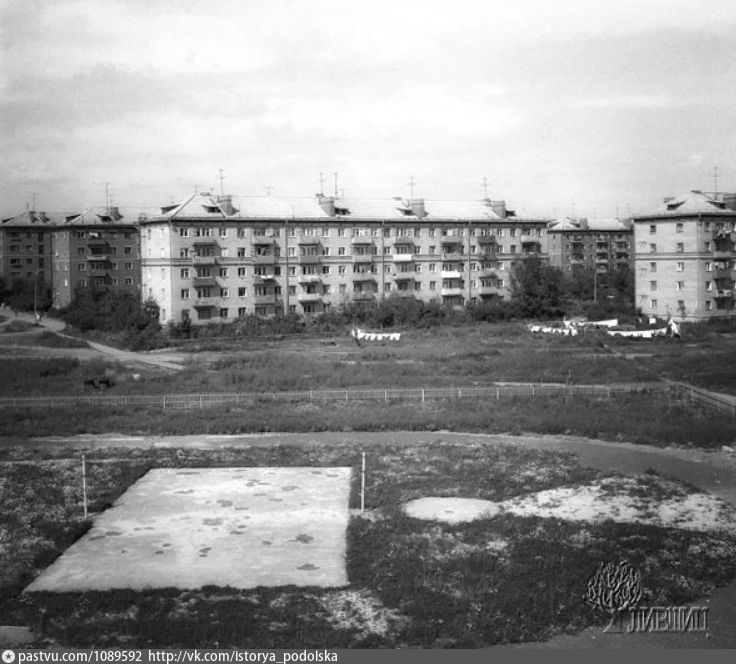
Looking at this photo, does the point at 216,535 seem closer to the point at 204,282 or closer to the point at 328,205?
the point at 204,282

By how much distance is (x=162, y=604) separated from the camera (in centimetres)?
1016

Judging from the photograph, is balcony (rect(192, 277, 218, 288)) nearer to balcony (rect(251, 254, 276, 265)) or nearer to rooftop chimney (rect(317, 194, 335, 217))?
balcony (rect(251, 254, 276, 265))

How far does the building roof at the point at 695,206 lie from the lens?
4588 centimetres

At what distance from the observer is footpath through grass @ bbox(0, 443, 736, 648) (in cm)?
939

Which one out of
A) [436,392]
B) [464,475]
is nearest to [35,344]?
[436,392]

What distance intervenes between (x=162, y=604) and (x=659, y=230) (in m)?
41.6

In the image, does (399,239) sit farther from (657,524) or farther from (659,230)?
(657,524)

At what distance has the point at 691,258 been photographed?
Result: 45688 mm

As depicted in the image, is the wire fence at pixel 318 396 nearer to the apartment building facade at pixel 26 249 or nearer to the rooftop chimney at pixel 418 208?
the rooftop chimney at pixel 418 208

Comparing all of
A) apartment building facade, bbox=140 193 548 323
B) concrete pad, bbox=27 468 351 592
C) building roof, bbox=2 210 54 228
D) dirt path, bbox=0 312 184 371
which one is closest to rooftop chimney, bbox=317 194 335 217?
apartment building facade, bbox=140 193 548 323

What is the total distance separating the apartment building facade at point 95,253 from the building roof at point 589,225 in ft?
104

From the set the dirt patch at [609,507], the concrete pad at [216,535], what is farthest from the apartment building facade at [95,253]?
the dirt patch at [609,507]

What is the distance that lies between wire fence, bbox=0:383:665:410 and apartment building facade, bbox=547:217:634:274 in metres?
43.9

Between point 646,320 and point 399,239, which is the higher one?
point 399,239
